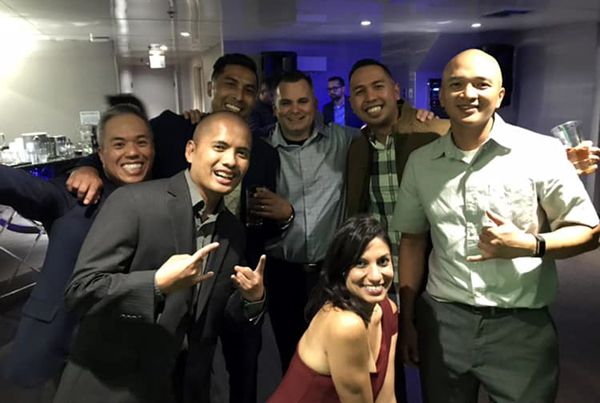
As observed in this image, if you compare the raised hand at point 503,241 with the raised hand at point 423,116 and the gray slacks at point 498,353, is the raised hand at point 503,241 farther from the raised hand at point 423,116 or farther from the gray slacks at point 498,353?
the raised hand at point 423,116

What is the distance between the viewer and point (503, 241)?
4.29ft

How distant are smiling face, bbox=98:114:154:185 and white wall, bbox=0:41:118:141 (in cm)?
559

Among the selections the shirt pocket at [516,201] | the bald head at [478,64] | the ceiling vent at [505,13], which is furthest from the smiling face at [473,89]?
the ceiling vent at [505,13]

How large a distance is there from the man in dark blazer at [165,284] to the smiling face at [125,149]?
25cm

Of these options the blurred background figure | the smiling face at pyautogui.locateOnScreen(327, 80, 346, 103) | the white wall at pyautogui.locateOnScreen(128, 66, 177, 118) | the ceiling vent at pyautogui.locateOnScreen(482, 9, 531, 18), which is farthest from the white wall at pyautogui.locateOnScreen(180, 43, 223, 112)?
the blurred background figure

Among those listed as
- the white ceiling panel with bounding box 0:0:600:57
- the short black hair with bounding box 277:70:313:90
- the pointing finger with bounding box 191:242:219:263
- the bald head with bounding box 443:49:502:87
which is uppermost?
the white ceiling panel with bounding box 0:0:600:57

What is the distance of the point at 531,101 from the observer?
6645 millimetres

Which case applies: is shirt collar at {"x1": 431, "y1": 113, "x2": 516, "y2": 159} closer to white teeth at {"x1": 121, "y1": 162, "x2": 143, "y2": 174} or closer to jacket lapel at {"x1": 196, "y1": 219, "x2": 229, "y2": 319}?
jacket lapel at {"x1": 196, "y1": 219, "x2": 229, "y2": 319}

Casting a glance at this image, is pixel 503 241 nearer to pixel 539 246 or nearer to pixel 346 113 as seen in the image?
pixel 539 246

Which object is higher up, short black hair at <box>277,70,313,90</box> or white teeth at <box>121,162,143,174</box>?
short black hair at <box>277,70,313,90</box>

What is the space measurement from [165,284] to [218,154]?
373 millimetres

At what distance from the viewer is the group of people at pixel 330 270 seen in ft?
4.09

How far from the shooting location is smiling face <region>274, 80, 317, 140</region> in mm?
1941

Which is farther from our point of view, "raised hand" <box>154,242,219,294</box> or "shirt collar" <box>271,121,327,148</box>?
"shirt collar" <box>271,121,327,148</box>
